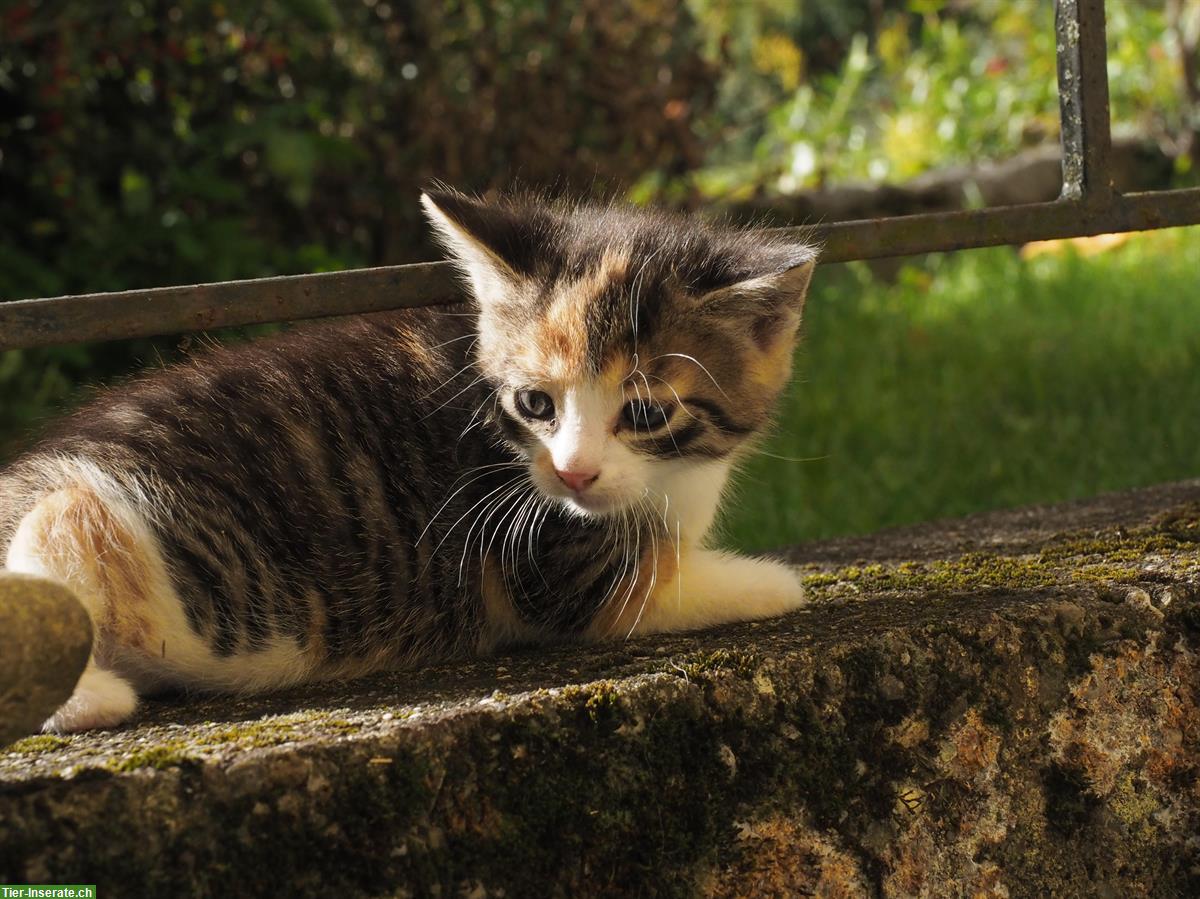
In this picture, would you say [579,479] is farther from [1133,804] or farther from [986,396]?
[986,396]

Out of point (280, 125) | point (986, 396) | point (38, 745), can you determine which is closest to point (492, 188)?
point (280, 125)

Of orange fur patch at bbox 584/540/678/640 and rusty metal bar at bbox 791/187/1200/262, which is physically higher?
rusty metal bar at bbox 791/187/1200/262

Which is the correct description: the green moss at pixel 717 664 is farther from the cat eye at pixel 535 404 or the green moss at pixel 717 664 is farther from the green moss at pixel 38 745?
the green moss at pixel 38 745

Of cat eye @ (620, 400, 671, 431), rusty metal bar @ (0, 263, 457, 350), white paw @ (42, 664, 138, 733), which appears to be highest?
rusty metal bar @ (0, 263, 457, 350)

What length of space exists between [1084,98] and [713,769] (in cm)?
141

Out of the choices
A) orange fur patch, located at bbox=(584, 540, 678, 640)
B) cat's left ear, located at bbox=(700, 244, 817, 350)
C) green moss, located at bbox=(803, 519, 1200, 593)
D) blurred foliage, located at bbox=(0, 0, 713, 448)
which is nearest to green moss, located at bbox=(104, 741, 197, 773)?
orange fur patch, located at bbox=(584, 540, 678, 640)

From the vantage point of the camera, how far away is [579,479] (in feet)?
6.26

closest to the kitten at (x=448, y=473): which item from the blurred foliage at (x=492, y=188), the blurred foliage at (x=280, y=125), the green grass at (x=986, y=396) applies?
the blurred foliage at (x=492, y=188)

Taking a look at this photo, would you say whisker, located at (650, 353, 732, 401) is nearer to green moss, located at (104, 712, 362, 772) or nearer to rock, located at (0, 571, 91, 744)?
green moss, located at (104, 712, 362, 772)

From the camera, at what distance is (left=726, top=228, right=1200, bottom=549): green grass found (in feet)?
14.1

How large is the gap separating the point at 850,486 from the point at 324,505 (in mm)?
2775

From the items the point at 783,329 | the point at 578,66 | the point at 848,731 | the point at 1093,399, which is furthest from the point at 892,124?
the point at 848,731

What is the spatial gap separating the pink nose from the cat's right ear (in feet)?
1.15

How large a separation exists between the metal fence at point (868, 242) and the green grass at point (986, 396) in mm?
1272
